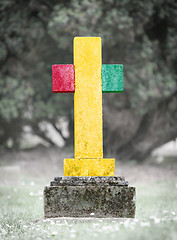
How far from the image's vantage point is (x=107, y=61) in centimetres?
1023

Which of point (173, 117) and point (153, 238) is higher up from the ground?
point (173, 117)

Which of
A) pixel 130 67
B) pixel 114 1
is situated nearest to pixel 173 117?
pixel 130 67

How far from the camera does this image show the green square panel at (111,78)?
4.71 meters

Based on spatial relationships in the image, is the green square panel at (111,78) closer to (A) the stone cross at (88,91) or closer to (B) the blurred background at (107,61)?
(A) the stone cross at (88,91)

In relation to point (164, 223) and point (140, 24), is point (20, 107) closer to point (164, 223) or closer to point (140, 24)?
point (140, 24)

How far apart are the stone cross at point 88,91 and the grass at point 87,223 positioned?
0.82 meters

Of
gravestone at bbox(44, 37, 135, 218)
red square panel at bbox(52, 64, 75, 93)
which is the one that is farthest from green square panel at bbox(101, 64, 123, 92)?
red square panel at bbox(52, 64, 75, 93)

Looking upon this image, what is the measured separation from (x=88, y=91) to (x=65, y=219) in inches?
65.6

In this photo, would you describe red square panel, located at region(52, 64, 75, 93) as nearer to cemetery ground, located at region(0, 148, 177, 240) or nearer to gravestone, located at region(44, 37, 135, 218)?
gravestone, located at region(44, 37, 135, 218)

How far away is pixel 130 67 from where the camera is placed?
9961 mm

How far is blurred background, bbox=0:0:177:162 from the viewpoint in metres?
9.34

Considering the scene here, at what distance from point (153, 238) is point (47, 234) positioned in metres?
1.14

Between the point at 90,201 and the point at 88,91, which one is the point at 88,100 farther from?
the point at 90,201

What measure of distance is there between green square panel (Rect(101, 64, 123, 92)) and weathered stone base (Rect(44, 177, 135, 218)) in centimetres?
133
